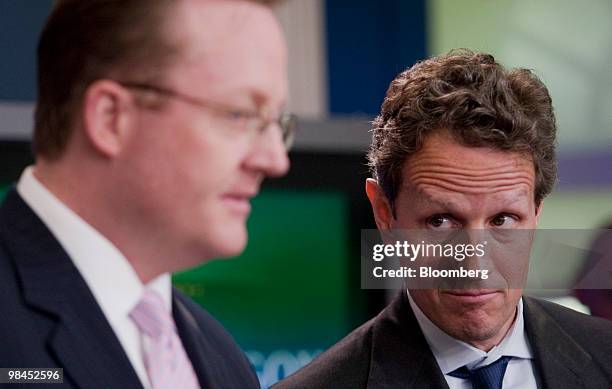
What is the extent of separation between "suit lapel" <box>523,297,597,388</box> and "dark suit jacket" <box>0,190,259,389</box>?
1.60 ft

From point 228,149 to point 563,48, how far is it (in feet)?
9.63

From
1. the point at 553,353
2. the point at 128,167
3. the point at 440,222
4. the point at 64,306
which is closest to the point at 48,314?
the point at 64,306

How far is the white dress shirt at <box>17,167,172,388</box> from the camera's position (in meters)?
0.81

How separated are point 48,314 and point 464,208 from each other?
0.47m

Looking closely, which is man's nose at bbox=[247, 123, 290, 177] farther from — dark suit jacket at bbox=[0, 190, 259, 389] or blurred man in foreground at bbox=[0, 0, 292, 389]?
dark suit jacket at bbox=[0, 190, 259, 389]

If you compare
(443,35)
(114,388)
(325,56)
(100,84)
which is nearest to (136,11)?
(100,84)

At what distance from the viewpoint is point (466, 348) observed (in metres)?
1.13

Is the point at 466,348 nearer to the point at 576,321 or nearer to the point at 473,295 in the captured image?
the point at 473,295

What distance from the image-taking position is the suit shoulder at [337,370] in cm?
117

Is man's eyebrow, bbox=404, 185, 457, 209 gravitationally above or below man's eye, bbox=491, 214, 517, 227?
above

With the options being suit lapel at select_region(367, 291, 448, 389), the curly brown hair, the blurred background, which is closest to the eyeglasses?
the curly brown hair

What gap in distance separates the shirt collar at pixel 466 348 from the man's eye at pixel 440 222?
122 millimetres

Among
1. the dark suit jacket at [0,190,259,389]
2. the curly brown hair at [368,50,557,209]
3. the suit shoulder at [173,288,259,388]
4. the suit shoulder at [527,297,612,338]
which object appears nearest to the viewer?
the dark suit jacket at [0,190,259,389]

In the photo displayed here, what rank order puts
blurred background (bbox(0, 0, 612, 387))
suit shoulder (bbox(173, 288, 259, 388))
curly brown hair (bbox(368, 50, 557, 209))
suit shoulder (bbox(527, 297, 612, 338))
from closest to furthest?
suit shoulder (bbox(173, 288, 259, 388)) → curly brown hair (bbox(368, 50, 557, 209)) → suit shoulder (bbox(527, 297, 612, 338)) → blurred background (bbox(0, 0, 612, 387))
